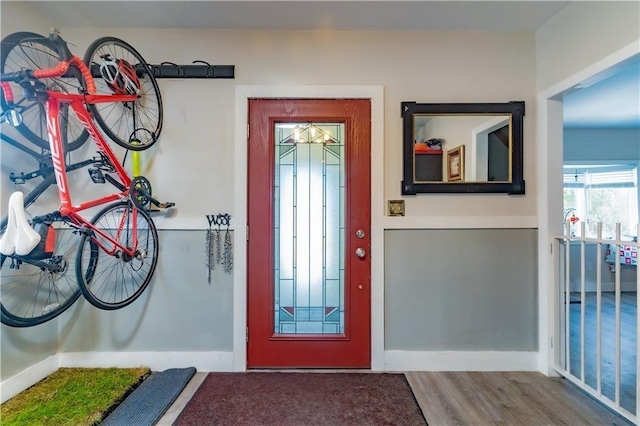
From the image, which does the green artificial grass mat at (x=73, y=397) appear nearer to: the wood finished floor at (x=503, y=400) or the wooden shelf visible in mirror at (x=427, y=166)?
the wood finished floor at (x=503, y=400)

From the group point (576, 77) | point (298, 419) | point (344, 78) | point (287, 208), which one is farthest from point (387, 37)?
point (298, 419)

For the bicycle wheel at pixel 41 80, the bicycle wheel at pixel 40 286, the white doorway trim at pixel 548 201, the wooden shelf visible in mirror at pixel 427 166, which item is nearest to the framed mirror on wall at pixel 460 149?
the wooden shelf visible in mirror at pixel 427 166

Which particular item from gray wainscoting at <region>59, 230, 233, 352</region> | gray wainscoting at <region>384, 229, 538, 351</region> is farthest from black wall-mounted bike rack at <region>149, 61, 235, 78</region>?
gray wainscoting at <region>384, 229, 538, 351</region>

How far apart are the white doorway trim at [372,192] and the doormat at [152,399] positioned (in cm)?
42

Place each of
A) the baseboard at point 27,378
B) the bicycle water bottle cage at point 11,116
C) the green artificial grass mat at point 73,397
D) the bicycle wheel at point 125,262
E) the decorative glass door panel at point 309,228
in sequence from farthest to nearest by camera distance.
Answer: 1. the decorative glass door panel at point 309,228
2. the bicycle wheel at point 125,262
3. the baseboard at point 27,378
4. the green artificial grass mat at point 73,397
5. the bicycle water bottle cage at point 11,116

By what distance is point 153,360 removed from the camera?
7.60 feet

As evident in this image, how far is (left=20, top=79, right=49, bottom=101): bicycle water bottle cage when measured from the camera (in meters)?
1.59

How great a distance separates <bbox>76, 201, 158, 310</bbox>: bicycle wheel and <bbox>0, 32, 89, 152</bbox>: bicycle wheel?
53 cm

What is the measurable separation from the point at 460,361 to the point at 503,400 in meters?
0.38

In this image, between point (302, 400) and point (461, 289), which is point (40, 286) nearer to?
point (302, 400)

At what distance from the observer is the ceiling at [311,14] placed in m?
2.04

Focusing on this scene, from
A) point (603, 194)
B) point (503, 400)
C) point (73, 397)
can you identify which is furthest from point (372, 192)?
point (603, 194)

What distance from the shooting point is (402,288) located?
7.72ft

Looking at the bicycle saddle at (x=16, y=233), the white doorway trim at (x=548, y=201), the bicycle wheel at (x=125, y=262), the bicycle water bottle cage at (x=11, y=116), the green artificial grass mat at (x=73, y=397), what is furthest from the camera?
the white doorway trim at (x=548, y=201)
